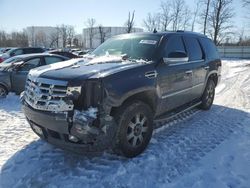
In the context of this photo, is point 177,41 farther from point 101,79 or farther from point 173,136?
point 101,79

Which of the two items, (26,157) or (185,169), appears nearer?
(185,169)

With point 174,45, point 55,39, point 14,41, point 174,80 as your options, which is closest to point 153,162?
point 174,80

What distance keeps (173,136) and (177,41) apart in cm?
188

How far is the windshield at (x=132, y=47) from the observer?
4.80m

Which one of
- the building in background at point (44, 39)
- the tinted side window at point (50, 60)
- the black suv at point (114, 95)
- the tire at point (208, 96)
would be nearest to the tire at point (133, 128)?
the black suv at point (114, 95)

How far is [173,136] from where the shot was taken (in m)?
5.21

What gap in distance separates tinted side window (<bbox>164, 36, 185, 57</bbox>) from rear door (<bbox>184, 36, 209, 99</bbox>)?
0.28 m

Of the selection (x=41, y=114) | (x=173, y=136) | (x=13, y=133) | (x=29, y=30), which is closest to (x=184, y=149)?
(x=173, y=136)

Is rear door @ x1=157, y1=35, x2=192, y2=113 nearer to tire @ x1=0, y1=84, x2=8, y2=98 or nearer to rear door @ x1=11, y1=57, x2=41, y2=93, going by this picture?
rear door @ x1=11, y1=57, x2=41, y2=93

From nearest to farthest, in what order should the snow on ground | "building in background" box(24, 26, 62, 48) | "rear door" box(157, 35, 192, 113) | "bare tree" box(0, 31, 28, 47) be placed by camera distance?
the snow on ground < "rear door" box(157, 35, 192, 113) < "bare tree" box(0, 31, 28, 47) < "building in background" box(24, 26, 62, 48)

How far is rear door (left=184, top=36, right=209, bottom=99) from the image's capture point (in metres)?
5.87

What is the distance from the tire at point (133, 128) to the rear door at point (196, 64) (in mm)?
2002

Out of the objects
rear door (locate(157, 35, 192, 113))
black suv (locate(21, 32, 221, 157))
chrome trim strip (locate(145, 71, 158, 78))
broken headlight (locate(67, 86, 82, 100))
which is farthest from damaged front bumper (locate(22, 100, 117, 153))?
rear door (locate(157, 35, 192, 113))

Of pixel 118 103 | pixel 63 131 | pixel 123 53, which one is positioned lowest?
pixel 63 131
